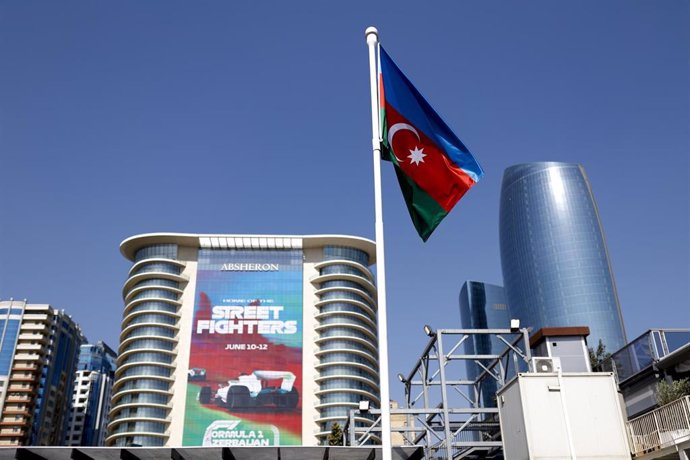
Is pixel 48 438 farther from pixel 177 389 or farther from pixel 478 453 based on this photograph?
pixel 478 453

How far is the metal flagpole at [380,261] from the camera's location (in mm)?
10398

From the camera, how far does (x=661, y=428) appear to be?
18875 mm

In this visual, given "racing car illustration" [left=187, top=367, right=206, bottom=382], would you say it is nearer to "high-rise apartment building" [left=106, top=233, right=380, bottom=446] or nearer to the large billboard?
the large billboard

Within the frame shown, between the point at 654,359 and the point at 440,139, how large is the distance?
15.7m

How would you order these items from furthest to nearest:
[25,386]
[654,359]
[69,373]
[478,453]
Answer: [69,373] < [25,386] < [478,453] < [654,359]

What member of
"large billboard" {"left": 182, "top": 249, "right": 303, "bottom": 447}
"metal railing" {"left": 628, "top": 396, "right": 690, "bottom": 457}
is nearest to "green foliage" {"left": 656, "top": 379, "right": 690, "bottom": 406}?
"metal railing" {"left": 628, "top": 396, "right": 690, "bottom": 457}

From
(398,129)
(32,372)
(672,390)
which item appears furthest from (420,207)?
(32,372)

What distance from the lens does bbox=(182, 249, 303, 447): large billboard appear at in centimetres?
10162

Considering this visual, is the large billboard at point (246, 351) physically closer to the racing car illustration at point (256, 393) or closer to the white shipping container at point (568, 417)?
the racing car illustration at point (256, 393)

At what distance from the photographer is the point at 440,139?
1321 cm

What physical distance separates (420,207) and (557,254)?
165744mm

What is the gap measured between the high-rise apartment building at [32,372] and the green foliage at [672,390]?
123774 millimetres

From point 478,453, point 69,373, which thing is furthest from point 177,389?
point 478,453

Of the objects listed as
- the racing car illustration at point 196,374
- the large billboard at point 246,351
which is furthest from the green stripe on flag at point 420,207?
the racing car illustration at point 196,374
